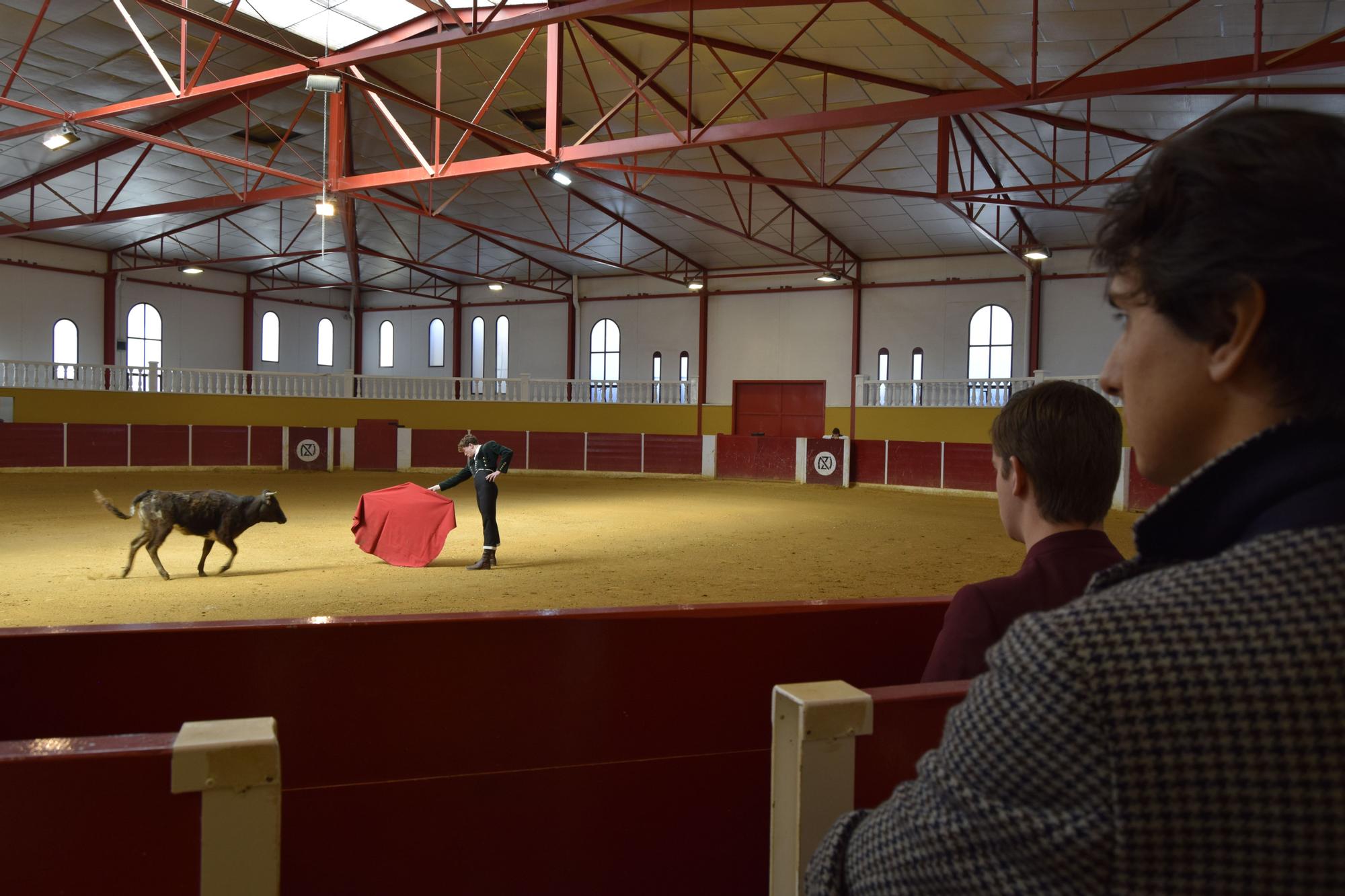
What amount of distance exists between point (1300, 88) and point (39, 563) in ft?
47.3

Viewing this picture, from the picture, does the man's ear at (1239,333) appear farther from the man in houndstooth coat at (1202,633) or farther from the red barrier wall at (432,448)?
the red barrier wall at (432,448)

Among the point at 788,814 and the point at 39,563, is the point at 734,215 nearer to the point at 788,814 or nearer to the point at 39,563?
the point at 39,563

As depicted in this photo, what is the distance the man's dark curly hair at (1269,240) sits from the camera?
2.04 ft

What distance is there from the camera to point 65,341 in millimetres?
21734

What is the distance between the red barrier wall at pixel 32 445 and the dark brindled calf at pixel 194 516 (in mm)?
13010

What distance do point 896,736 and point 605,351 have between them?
23.9 meters

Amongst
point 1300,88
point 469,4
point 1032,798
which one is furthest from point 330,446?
point 1032,798

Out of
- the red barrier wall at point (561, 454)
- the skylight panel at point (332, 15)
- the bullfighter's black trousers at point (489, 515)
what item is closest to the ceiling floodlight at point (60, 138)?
the skylight panel at point (332, 15)

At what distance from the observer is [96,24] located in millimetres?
11117

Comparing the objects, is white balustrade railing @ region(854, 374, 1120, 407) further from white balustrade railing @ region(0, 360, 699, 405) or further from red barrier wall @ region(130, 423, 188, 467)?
red barrier wall @ region(130, 423, 188, 467)

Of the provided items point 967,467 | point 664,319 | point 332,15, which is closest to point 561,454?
point 664,319

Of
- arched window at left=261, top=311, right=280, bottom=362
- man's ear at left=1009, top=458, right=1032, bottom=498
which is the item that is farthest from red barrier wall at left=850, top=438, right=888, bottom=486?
arched window at left=261, top=311, right=280, bottom=362

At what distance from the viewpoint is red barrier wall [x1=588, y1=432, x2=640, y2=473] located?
68.1ft

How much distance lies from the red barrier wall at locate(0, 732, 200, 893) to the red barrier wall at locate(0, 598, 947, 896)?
0.57 meters
